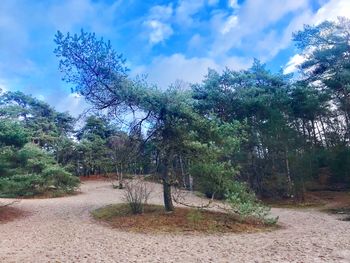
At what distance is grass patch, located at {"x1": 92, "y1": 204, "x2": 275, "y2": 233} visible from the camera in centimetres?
976

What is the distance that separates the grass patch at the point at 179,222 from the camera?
9.76 m

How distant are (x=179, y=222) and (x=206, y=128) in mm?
3173

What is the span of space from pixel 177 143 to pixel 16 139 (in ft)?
19.7

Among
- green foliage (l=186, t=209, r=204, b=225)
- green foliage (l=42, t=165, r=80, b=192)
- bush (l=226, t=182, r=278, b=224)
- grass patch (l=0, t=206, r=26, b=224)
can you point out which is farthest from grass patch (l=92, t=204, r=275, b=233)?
green foliage (l=42, t=165, r=80, b=192)

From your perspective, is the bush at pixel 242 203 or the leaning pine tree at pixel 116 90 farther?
the leaning pine tree at pixel 116 90

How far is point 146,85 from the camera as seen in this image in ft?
35.5

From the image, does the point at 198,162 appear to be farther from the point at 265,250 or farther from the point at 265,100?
the point at 265,100

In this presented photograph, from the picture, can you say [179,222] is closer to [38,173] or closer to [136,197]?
[136,197]

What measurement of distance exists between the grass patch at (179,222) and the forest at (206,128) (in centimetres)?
76

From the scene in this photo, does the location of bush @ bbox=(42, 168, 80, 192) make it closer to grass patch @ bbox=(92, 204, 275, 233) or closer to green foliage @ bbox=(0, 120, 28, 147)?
green foliage @ bbox=(0, 120, 28, 147)

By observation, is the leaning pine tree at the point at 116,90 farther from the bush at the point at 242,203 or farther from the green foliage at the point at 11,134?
the green foliage at the point at 11,134

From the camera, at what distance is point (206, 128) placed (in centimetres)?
1085

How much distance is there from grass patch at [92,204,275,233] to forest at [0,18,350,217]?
2.49 feet

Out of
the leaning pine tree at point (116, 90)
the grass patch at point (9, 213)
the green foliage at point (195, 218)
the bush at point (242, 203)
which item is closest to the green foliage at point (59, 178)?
the grass patch at point (9, 213)
